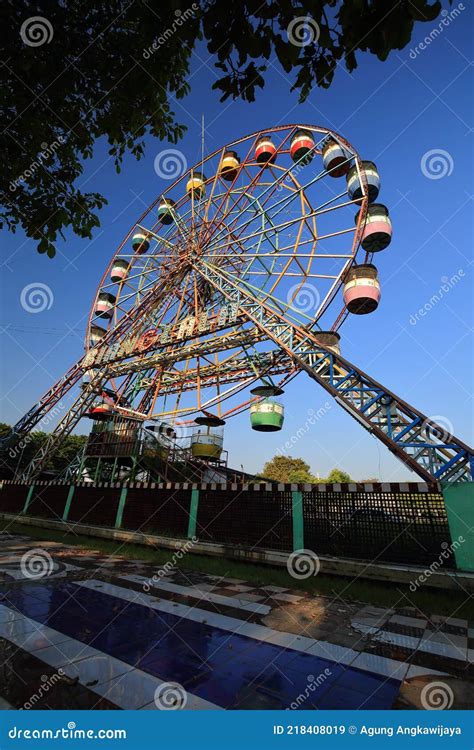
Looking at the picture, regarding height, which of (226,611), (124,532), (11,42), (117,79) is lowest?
(124,532)

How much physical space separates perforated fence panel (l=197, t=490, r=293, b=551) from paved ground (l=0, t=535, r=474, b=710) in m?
2.14

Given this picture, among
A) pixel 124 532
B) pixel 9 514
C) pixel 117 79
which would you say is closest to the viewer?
pixel 117 79

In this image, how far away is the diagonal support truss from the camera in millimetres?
8812

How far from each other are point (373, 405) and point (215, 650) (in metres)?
9.08

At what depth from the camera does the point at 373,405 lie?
11000mm

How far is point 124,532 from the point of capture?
11.0m

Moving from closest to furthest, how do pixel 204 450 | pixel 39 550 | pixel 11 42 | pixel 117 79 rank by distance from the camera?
pixel 11 42
pixel 117 79
pixel 39 550
pixel 204 450

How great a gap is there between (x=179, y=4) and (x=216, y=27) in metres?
0.37
